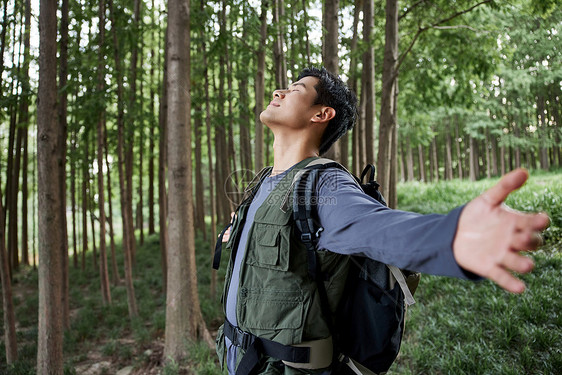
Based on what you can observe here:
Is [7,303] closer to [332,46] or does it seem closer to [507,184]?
[332,46]

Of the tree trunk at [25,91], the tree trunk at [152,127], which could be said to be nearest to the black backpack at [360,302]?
the tree trunk at [25,91]

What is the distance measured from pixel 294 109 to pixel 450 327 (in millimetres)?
4303

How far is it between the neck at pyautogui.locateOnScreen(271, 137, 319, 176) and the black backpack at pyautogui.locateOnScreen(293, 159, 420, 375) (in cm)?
30

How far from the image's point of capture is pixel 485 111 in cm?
1505

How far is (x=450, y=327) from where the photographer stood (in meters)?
4.91

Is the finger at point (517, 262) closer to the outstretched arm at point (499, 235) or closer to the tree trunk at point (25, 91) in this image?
the outstretched arm at point (499, 235)

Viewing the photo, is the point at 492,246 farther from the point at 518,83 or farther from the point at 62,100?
the point at 518,83

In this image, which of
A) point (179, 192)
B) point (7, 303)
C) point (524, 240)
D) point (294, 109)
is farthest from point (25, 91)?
point (524, 240)

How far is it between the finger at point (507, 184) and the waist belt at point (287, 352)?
940 mm

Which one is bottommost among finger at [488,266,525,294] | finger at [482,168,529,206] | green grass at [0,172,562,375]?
green grass at [0,172,562,375]

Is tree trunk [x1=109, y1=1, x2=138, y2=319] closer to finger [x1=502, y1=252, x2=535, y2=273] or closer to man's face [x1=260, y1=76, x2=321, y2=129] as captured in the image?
man's face [x1=260, y1=76, x2=321, y2=129]

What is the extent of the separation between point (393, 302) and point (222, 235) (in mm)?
1047

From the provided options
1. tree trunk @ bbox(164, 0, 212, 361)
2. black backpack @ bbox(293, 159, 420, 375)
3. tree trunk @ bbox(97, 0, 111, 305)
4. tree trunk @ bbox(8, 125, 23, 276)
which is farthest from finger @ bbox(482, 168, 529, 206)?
tree trunk @ bbox(8, 125, 23, 276)

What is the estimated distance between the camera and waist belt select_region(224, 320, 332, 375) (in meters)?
1.44
